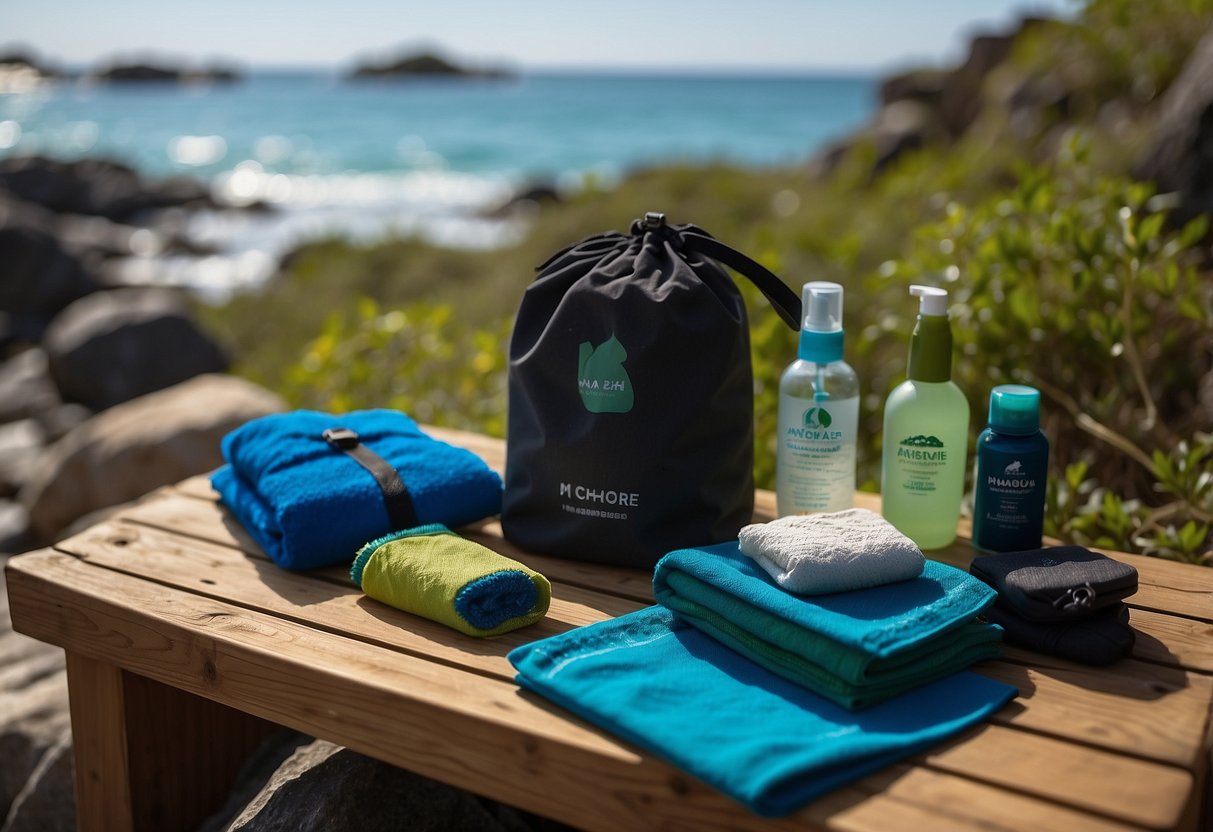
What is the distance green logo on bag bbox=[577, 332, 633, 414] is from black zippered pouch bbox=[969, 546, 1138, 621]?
2.16 ft

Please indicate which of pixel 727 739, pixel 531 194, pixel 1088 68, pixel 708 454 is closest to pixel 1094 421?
pixel 708 454

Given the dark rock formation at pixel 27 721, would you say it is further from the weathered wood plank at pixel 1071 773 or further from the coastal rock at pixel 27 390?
the coastal rock at pixel 27 390

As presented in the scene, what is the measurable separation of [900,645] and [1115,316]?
1539 millimetres

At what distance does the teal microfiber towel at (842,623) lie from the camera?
4.79ft

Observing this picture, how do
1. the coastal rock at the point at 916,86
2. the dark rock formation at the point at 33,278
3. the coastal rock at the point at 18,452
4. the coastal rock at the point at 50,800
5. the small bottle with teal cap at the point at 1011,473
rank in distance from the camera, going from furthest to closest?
the coastal rock at the point at 916,86
the dark rock formation at the point at 33,278
the coastal rock at the point at 18,452
the coastal rock at the point at 50,800
the small bottle with teal cap at the point at 1011,473

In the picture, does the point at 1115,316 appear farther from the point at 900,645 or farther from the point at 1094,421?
the point at 900,645

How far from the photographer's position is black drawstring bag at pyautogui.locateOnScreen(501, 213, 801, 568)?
6.19 ft

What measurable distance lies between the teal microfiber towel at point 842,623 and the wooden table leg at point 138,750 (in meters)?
1.06

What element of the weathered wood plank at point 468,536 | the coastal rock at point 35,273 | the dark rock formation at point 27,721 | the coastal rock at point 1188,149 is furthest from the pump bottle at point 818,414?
the coastal rock at point 35,273

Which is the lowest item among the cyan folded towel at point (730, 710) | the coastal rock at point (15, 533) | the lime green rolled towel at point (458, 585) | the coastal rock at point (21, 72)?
the coastal rock at point (15, 533)

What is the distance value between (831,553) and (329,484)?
96 centimetres

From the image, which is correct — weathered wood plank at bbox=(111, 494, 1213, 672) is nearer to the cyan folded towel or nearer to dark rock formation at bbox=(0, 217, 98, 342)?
the cyan folded towel

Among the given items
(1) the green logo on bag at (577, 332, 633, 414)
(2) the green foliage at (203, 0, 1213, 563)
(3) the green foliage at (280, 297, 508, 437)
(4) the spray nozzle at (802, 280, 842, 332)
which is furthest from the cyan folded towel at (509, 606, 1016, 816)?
(3) the green foliage at (280, 297, 508, 437)

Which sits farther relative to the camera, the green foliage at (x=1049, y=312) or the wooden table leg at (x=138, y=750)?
the green foliage at (x=1049, y=312)
